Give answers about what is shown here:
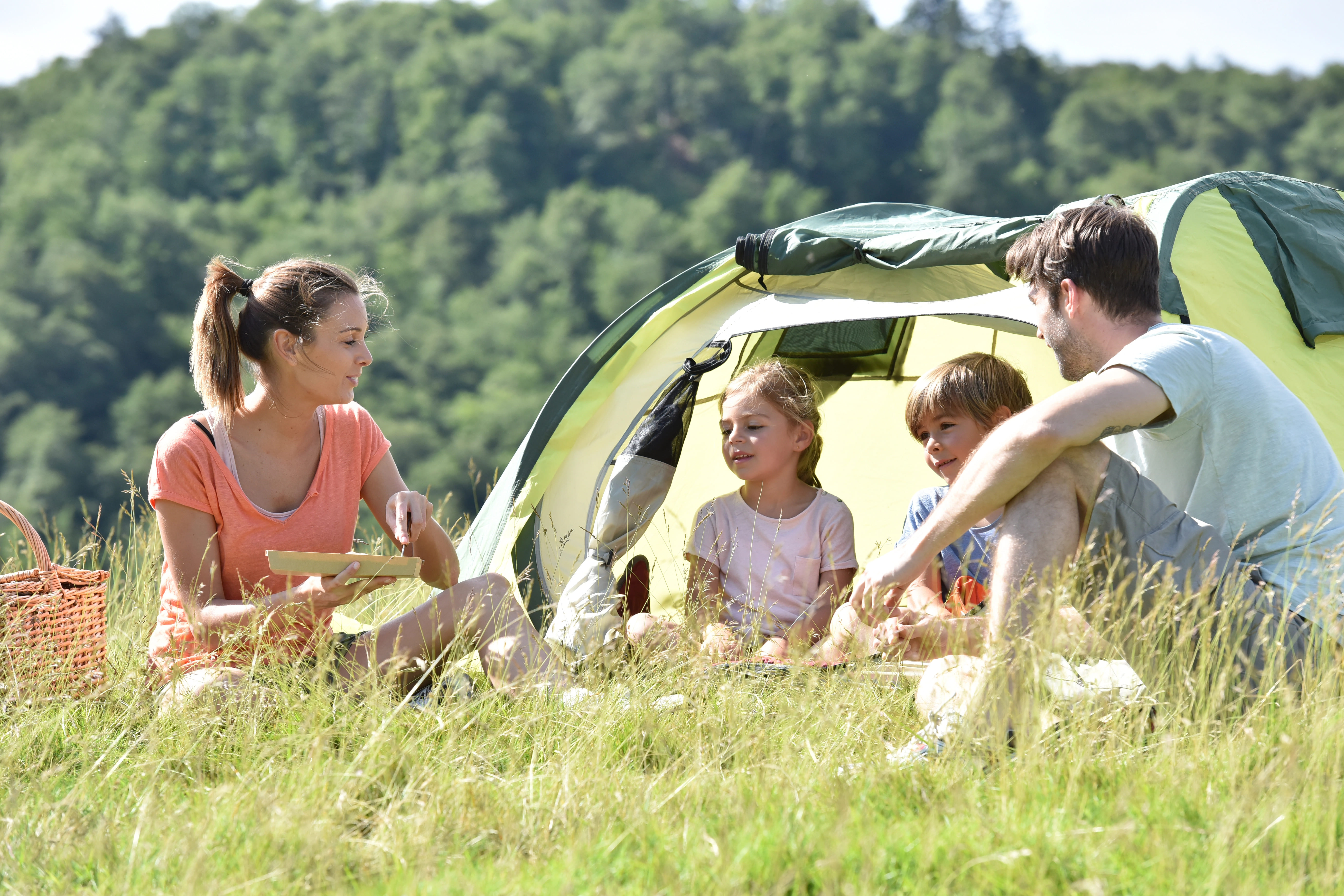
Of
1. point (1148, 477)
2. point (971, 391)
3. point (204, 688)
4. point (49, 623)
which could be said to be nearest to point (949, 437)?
point (971, 391)

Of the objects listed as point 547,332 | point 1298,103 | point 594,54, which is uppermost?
point 594,54

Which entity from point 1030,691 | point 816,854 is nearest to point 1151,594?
point 1030,691

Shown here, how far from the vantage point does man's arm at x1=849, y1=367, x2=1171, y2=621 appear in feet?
7.18

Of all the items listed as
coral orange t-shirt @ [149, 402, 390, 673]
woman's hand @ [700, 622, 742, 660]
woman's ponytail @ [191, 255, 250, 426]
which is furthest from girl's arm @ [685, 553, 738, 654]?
woman's ponytail @ [191, 255, 250, 426]

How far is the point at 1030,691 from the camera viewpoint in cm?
199

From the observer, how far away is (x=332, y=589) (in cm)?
245

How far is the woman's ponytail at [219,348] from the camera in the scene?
277 cm

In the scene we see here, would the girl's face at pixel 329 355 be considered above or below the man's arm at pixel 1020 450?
above

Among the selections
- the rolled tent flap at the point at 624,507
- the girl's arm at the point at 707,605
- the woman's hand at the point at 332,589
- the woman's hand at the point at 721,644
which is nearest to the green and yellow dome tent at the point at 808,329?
the rolled tent flap at the point at 624,507

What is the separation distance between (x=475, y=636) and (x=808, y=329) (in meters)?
1.89

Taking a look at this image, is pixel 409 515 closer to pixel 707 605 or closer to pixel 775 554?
pixel 707 605

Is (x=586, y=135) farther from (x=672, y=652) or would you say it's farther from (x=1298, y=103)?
(x=672, y=652)

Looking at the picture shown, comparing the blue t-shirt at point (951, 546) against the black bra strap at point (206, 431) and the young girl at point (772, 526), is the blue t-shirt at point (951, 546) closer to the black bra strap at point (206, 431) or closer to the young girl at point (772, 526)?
the young girl at point (772, 526)

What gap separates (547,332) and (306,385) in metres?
35.0
